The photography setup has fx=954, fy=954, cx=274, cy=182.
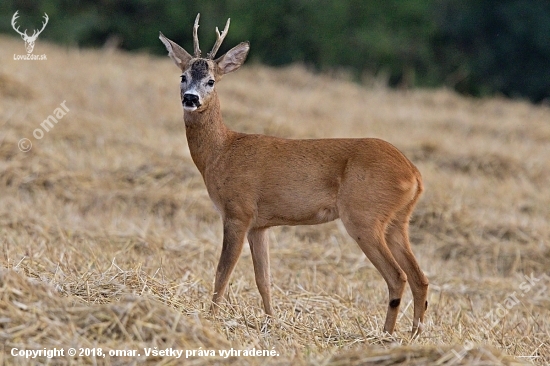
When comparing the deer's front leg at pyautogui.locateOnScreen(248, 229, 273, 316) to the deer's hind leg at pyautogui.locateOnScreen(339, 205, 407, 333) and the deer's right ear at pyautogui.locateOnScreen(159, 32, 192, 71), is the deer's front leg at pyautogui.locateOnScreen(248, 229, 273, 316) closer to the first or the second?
the deer's hind leg at pyautogui.locateOnScreen(339, 205, 407, 333)

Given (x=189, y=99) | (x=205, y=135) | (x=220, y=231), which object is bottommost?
(x=220, y=231)

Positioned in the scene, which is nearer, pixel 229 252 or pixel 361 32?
pixel 229 252

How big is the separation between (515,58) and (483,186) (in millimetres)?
17809

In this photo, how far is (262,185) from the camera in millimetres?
6633

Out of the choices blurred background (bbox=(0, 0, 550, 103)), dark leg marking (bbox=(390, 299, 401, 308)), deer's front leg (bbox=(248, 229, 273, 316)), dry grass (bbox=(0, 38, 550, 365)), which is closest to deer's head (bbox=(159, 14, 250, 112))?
deer's front leg (bbox=(248, 229, 273, 316))

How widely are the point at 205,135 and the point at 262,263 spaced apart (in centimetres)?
104

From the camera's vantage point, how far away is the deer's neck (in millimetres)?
6953

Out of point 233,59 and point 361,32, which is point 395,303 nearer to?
point 233,59

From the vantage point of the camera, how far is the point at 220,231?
9836 mm

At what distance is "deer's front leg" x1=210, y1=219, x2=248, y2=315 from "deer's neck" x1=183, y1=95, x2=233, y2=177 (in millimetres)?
596

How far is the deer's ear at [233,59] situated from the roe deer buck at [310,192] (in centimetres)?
13

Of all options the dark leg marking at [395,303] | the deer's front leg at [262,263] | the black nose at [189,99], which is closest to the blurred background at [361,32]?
the deer's front leg at [262,263]

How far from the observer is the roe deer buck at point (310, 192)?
20.8 ft

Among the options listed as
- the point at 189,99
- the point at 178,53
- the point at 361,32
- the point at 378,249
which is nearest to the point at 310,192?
the point at 378,249
